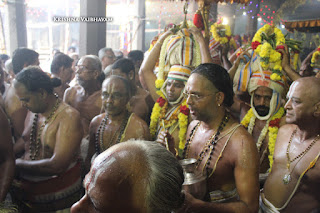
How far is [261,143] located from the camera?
11.4 ft

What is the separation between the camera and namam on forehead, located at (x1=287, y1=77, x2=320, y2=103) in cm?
249

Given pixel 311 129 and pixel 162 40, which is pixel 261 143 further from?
pixel 162 40

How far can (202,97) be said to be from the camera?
2266 mm

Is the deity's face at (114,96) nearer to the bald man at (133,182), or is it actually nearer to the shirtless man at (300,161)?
the shirtless man at (300,161)

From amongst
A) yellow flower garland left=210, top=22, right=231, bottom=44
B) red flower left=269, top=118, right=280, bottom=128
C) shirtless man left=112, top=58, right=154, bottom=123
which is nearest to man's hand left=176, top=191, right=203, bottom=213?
red flower left=269, top=118, right=280, bottom=128

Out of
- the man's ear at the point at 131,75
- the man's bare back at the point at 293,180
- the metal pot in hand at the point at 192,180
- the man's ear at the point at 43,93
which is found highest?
the man's ear at the point at 43,93

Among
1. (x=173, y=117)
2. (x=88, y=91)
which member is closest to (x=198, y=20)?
(x=173, y=117)

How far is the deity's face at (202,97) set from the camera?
2266 mm

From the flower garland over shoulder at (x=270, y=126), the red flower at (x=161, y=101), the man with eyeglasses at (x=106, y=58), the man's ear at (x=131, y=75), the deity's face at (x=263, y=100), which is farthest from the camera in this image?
the man with eyeglasses at (x=106, y=58)

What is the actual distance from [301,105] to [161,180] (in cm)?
188

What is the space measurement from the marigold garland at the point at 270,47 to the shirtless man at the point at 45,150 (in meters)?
2.34

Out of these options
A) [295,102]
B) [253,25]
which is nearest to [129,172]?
[295,102]

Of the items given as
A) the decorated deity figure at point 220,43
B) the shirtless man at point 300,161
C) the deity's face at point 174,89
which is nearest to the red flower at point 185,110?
the deity's face at point 174,89

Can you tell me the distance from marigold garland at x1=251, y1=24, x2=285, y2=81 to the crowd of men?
0.33 feet
